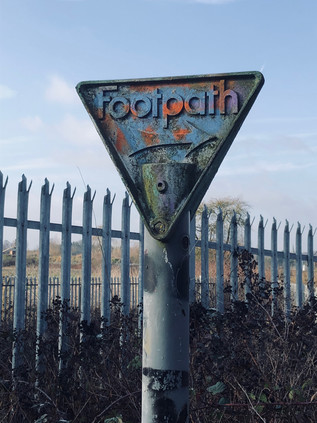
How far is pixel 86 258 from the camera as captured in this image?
5816 mm

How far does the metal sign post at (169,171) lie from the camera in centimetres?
185

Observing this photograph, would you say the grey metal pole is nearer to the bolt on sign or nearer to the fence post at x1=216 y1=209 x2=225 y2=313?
the bolt on sign

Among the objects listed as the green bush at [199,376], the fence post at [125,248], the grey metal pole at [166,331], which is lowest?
the green bush at [199,376]

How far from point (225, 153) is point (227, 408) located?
75.3 inches

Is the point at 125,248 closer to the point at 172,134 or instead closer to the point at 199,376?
the point at 199,376

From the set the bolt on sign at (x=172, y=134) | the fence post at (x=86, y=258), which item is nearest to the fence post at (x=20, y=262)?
the fence post at (x=86, y=258)

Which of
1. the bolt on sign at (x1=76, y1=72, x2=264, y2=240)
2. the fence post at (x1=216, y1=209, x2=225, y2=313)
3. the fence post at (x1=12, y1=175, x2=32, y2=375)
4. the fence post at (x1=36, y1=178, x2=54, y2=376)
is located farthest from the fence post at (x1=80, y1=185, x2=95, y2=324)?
the bolt on sign at (x1=76, y1=72, x2=264, y2=240)

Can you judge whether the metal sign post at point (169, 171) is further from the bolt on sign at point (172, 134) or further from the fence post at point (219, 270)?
the fence post at point (219, 270)

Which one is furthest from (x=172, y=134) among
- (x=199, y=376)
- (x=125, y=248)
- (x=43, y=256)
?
(x=125, y=248)

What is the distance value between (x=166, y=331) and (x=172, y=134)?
63 cm

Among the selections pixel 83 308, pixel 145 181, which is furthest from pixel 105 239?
pixel 145 181

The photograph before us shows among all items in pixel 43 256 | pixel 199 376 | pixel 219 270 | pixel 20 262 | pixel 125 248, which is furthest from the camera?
pixel 219 270

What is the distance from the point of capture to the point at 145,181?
1905 mm

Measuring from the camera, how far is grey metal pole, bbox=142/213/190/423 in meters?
1.84
